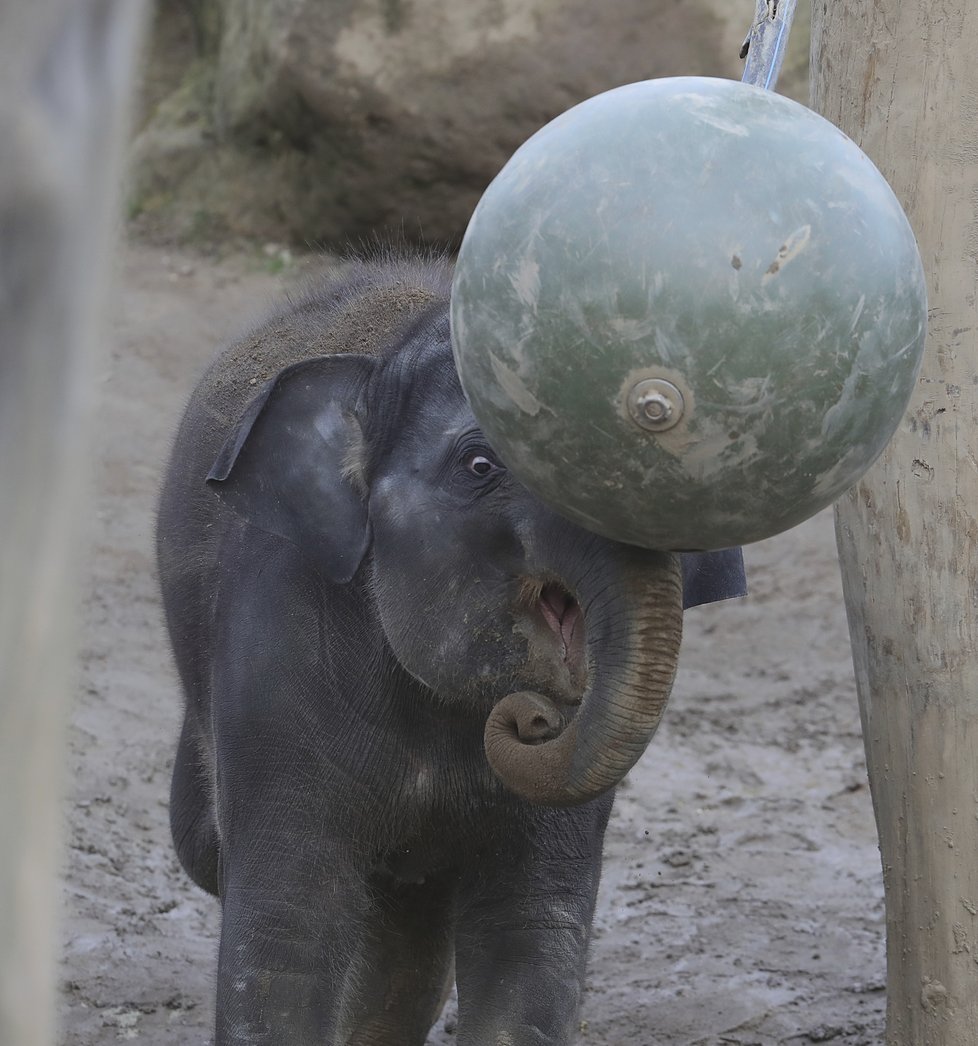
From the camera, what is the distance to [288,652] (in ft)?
10.8

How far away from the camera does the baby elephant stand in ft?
9.75

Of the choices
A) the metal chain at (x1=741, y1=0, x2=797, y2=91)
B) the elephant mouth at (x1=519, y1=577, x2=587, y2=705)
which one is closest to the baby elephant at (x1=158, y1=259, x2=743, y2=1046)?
the elephant mouth at (x1=519, y1=577, x2=587, y2=705)

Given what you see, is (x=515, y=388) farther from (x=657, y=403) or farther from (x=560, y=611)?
(x=560, y=611)

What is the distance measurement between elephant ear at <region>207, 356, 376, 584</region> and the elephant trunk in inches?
25.8

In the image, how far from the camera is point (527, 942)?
134 inches

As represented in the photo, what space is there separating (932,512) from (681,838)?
2.55 m

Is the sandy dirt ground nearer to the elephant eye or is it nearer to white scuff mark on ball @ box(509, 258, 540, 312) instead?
the elephant eye

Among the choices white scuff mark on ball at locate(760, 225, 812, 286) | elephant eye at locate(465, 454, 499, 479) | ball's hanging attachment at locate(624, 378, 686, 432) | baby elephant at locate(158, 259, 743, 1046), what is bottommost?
baby elephant at locate(158, 259, 743, 1046)

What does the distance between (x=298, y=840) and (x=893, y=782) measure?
1.13 m

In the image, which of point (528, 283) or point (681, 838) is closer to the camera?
point (528, 283)

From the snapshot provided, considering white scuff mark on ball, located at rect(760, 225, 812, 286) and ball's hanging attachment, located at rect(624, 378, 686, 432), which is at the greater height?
white scuff mark on ball, located at rect(760, 225, 812, 286)

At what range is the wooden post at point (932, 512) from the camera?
130 inches

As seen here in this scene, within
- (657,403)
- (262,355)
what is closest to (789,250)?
(657,403)

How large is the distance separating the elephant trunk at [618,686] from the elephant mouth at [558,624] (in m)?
0.16
